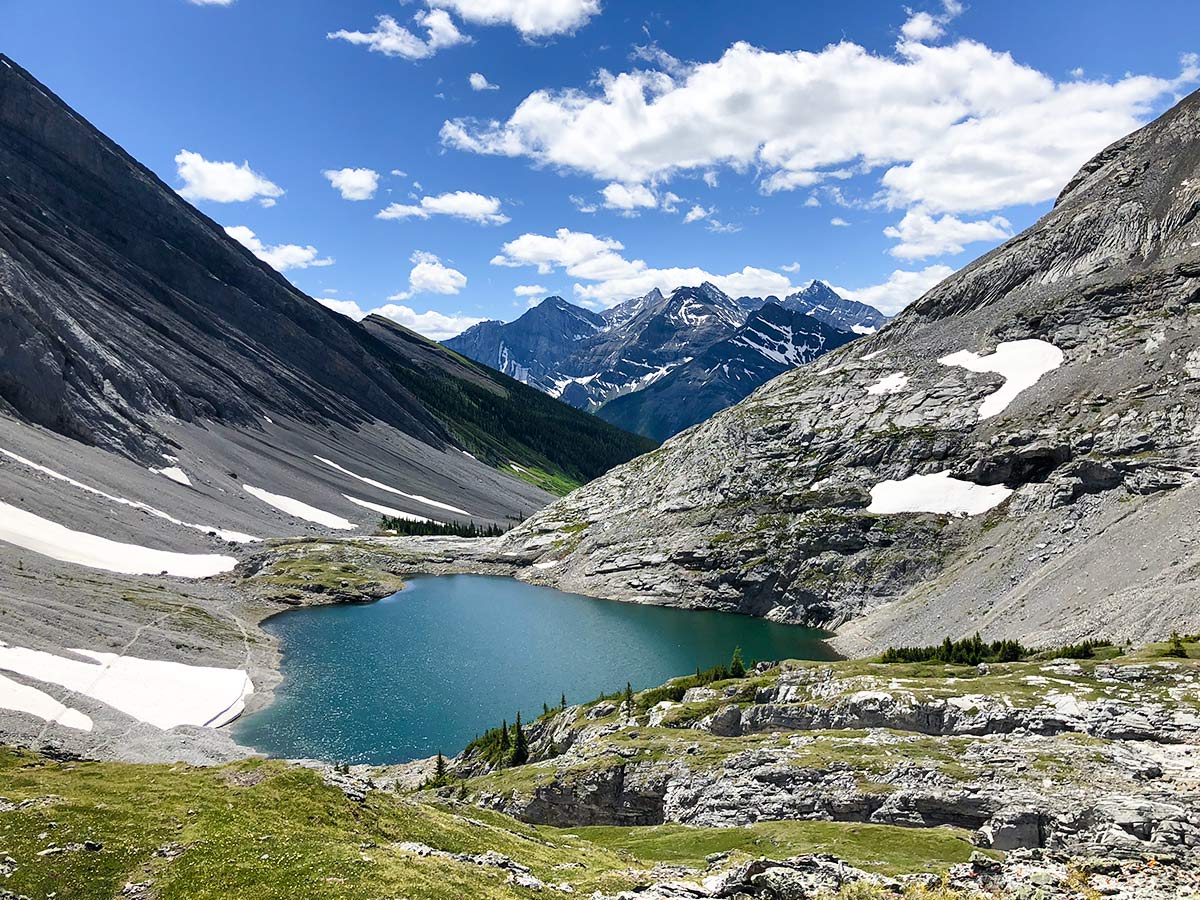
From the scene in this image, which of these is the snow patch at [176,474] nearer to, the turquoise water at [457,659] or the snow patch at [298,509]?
the snow patch at [298,509]

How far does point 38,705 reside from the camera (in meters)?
58.4

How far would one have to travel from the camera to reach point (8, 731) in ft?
174

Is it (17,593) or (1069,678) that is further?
(17,593)

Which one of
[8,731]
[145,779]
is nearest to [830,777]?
[145,779]

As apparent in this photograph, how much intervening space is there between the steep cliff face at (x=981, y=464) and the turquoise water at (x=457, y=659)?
11.0 meters

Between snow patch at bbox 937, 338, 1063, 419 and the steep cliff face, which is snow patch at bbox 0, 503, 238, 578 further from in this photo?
snow patch at bbox 937, 338, 1063, 419

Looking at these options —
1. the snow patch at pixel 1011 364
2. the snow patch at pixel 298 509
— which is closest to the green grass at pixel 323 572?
the snow patch at pixel 298 509

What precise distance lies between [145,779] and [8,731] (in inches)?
1241

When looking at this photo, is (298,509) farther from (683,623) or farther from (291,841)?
(291,841)

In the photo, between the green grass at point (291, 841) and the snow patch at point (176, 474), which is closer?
the green grass at point (291, 841)

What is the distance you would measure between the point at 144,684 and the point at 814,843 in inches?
2588

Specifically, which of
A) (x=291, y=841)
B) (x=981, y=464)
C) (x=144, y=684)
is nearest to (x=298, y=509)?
(x=144, y=684)

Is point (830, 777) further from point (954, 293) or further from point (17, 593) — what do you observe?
point (954, 293)

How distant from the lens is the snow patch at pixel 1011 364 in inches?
4424
